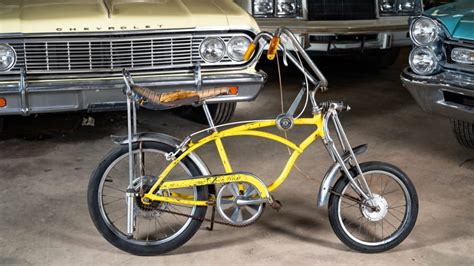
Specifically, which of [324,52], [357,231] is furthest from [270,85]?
[357,231]

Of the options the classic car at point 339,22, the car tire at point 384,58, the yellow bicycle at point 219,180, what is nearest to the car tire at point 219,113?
the classic car at point 339,22

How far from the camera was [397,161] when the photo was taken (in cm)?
549

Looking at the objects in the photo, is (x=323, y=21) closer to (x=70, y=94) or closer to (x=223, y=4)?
(x=223, y=4)

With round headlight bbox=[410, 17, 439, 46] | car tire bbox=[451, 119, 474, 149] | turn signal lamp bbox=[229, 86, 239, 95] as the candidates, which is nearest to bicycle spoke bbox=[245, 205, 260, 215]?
turn signal lamp bbox=[229, 86, 239, 95]

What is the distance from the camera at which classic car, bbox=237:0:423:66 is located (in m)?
6.87

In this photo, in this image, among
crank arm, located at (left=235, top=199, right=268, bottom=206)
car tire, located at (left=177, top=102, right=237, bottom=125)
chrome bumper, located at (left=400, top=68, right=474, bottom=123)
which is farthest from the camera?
car tire, located at (left=177, top=102, right=237, bottom=125)

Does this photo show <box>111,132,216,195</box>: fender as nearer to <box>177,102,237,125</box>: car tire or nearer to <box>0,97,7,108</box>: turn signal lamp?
<box>0,97,7,108</box>: turn signal lamp

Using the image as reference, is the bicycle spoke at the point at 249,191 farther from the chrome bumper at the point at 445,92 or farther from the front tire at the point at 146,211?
the chrome bumper at the point at 445,92

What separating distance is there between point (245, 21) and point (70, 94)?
1.37 m

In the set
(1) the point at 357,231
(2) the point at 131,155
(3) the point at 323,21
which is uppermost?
(3) the point at 323,21

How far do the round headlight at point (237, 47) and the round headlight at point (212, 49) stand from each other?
6 centimetres

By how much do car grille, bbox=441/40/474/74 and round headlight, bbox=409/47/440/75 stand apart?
67 mm

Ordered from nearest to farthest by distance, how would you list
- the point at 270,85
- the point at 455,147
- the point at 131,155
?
the point at 131,155 < the point at 455,147 < the point at 270,85

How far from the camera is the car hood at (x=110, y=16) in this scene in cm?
474
